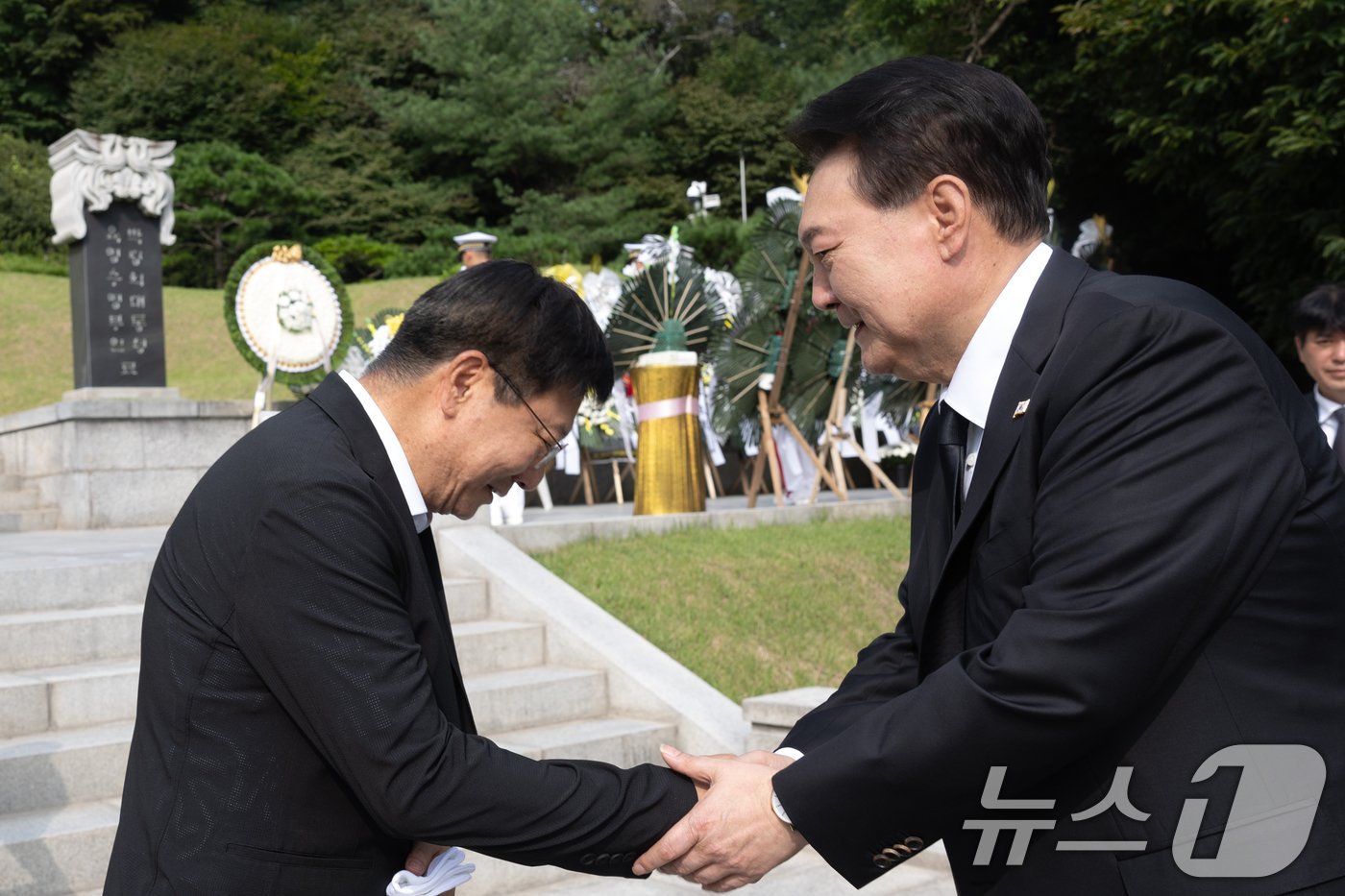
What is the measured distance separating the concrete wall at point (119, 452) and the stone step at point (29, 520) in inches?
3.3

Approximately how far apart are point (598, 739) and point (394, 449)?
3670mm

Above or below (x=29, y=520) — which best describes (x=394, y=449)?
above

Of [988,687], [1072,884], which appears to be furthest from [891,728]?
[1072,884]

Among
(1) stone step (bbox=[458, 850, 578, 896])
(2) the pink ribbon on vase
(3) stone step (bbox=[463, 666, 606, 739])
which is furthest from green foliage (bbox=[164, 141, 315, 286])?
(1) stone step (bbox=[458, 850, 578, 896])

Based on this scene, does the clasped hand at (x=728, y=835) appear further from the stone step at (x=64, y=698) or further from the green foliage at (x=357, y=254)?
the green foliage at (x=357, y=254)

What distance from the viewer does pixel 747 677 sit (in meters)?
6.39

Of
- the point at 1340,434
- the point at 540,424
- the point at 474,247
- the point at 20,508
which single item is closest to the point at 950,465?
the point at 540,424

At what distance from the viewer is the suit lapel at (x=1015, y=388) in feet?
6.08

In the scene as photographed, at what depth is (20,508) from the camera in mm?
11594

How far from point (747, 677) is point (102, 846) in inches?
120

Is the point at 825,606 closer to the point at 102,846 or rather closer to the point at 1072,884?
the point at 102,846

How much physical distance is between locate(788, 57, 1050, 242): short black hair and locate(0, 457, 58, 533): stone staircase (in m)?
10.6

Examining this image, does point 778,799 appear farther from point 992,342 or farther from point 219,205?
point 219,205

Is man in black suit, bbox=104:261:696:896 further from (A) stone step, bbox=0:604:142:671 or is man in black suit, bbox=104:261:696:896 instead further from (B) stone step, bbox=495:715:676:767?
(A) stone step, bbox=0:604:142:671
